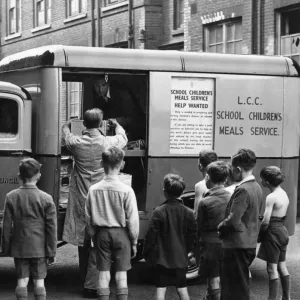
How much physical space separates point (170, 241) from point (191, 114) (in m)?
2.61

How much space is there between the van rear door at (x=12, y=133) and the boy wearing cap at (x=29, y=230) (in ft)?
5.38

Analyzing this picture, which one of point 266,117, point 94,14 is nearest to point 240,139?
point 266,117

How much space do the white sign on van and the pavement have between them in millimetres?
1611

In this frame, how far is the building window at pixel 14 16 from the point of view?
31952mm

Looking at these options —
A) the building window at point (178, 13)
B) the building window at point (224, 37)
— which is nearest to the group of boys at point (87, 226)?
the building window at point (224, 37)

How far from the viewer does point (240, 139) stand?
10430 millimetres

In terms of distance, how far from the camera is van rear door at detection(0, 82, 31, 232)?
9656 mm

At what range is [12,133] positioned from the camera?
9727 mm

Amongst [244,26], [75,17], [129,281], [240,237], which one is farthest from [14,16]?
[240,237]

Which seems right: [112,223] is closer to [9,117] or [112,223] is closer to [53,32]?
[9,117]

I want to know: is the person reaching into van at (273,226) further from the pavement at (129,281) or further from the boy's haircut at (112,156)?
the boy's haircut at (112,156)

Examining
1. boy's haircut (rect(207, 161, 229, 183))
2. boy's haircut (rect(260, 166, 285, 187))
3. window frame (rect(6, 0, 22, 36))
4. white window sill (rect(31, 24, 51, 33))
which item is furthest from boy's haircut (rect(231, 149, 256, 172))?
window frame (rect(6, 0, 22, 36))

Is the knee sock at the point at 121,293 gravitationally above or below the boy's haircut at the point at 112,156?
below

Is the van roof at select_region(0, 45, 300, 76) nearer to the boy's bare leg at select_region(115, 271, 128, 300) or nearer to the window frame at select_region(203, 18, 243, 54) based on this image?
the boy's bare leg at select_region(115, 271, 128, 300)
